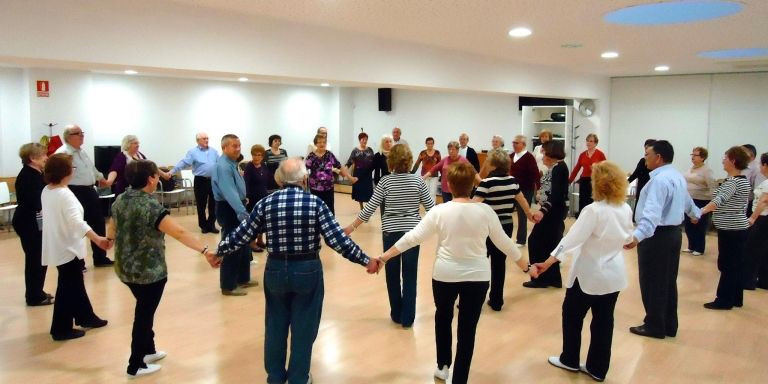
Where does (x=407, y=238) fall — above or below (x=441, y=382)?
above

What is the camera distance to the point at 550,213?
229 inches

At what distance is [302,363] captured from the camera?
3.39 metres

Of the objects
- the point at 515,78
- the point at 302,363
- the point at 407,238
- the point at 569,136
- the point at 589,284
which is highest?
the point at 515,78

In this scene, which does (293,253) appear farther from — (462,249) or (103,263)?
(103,263)

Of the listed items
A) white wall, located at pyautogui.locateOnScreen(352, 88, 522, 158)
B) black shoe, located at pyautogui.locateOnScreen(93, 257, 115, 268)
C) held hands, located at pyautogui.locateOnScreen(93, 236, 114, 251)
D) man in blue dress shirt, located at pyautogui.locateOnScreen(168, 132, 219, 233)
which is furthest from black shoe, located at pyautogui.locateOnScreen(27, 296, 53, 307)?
white wall, located at pyautogui.locateOnScreen(352, 88, 522, 158)

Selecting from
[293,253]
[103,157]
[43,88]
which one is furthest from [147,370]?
[43,88]

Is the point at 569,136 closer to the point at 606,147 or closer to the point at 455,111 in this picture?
the point at 606,147

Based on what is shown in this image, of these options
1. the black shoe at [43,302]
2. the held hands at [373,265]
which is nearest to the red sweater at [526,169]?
the held hands at [373,265]

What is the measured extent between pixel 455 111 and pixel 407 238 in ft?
33.9

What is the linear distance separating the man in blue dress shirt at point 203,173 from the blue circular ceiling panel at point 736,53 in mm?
7001

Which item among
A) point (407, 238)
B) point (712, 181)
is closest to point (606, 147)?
point (712, 181)

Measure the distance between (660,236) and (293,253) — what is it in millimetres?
2792

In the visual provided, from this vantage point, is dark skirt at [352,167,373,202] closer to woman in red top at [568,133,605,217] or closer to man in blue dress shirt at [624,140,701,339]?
woman in red top at [568,133,605,217]

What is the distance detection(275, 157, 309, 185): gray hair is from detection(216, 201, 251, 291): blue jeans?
2134 millimetres
